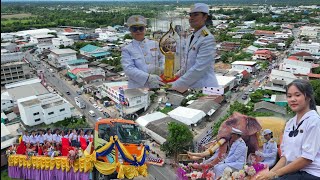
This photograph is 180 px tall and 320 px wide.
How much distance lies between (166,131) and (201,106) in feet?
8.99

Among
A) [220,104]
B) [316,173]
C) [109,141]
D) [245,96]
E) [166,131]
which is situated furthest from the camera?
[245,96]

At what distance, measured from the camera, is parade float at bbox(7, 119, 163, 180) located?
391 cm

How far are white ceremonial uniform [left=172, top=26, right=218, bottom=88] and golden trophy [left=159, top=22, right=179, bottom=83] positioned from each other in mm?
87

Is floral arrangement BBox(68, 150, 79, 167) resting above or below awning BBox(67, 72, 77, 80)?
above

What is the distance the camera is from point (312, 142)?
1624 mm

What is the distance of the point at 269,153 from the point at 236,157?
0.38 metres

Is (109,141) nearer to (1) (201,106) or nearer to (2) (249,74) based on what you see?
(1) (201,106)

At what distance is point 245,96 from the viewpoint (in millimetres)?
13539

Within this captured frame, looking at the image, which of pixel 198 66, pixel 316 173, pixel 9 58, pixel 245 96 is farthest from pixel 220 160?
pixel 9 58

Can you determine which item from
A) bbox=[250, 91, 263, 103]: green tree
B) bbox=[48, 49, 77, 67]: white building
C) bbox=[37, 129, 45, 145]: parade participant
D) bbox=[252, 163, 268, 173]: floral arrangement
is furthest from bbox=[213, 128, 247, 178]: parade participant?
bbox=[48, 49, 77, 67]: white building

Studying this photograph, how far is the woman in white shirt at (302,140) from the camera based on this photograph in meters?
1.63

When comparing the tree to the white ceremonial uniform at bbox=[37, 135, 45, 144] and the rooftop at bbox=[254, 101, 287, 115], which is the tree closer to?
the rooftop at bbox=[254, 101, 287, 115]

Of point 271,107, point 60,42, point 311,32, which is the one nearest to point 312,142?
point 271,107

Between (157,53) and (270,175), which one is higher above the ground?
(157,53)
